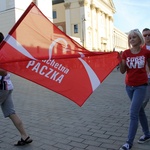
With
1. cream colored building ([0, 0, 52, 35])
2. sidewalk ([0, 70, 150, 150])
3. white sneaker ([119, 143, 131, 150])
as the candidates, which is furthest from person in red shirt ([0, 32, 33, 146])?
cream colored building ([0, 0, 52, 35])

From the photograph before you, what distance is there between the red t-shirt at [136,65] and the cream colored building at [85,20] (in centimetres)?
6166

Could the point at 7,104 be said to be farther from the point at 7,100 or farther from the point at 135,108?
the point at 135,108

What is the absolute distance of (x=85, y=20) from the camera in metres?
67.5

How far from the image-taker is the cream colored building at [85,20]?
2793 inches

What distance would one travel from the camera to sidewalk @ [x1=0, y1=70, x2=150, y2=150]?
4468 mm

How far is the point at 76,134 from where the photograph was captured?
5000 mm

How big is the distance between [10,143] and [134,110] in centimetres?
216

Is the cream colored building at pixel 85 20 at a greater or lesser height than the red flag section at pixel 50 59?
greater

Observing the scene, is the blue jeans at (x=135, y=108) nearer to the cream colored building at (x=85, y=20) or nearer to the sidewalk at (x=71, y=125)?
the sidewalk at (x=71, y=125)

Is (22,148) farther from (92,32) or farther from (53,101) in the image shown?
(92,32)

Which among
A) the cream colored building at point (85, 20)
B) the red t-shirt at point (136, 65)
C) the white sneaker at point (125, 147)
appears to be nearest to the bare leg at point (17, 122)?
the white sneaker at point (125, 147)

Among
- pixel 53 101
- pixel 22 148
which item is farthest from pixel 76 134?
pixel 53 101

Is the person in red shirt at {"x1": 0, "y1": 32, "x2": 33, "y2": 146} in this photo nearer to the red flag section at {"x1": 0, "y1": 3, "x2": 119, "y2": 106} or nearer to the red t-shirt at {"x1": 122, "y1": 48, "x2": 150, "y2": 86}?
the red flag section at {"x1": 0, "y1": 3, "x2": 119, "y2": 106}

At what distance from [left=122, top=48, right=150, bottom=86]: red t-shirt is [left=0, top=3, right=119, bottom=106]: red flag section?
514 mm
